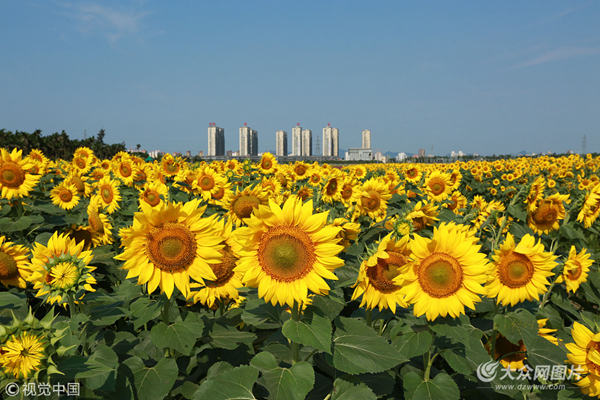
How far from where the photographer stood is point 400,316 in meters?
2.57

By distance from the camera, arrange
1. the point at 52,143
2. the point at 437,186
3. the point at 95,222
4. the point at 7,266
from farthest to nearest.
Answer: the point at 52,143
the point at 437,186
the point at 95,222
the point at 7,266

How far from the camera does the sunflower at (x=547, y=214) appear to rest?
5.14m

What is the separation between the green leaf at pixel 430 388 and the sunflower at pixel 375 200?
3148mm

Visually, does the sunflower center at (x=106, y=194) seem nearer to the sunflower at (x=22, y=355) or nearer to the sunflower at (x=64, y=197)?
the sunflower at (x=64, y=197)

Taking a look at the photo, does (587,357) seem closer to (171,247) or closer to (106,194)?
(171,247)

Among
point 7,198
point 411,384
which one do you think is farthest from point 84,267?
point 7,198

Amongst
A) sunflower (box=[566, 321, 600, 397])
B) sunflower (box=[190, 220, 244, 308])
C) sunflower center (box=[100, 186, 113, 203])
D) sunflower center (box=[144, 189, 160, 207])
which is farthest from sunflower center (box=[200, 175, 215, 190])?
sunflower (box=[566, 321, 600, 397])

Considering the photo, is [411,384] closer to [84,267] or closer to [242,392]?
[242,392]

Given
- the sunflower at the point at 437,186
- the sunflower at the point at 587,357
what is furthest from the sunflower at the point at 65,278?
the sunflower at the point at 437,186

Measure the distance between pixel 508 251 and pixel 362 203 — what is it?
2767mm

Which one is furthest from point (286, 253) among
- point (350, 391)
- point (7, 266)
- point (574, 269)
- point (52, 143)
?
point (52, 143)

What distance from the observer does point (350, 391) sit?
6.23ft

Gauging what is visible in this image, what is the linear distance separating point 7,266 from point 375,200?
14.6 ft

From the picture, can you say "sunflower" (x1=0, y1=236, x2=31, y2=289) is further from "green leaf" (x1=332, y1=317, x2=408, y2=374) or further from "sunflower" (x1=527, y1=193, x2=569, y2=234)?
"sunflower" (x1=527, y1=193, x2=569, y2=234)
